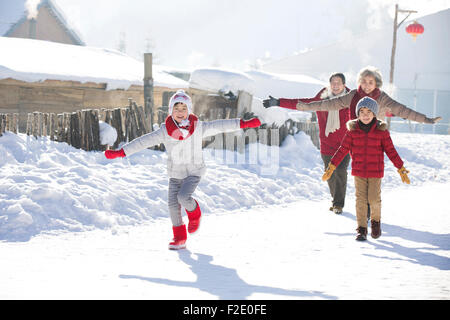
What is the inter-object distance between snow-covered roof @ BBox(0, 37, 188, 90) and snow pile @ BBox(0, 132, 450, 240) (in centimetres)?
646

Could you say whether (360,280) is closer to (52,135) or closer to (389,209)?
(389,209)

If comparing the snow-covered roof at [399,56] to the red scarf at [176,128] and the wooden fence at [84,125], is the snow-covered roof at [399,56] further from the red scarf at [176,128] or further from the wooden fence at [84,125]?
the red scarf at [176,128]

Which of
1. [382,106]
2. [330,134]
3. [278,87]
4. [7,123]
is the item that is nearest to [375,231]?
[382,106]

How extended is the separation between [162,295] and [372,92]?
3827mm

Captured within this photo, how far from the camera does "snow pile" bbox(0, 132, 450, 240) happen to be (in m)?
6.14

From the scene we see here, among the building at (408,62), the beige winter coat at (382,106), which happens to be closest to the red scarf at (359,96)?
the beige winter coat at (382,106)

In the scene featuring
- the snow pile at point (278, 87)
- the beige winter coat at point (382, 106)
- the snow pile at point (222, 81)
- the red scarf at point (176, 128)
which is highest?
the snow pile at point (278, 87)

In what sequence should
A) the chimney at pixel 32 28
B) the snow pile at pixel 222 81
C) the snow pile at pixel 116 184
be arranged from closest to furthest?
the snow pile at pixel 116 184, the snow pile at pixel 222 81, the chimney at pixel 32 28

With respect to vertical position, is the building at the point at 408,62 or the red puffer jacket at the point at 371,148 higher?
the building at the point at 408,62

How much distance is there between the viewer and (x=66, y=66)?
643 inches

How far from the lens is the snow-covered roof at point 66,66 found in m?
14.8

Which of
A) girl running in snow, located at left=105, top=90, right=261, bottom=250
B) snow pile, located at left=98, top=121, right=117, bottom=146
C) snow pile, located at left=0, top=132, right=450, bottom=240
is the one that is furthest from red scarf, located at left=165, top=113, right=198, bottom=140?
snow pile, located at left=98, top=121, right=117, bottom=146

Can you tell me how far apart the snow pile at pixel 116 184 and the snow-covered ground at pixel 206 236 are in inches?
0.8

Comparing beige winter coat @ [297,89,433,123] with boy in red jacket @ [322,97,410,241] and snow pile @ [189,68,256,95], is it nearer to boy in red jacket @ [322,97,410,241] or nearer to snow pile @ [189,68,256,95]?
boy in red jacket @ [322,97,410,241]
